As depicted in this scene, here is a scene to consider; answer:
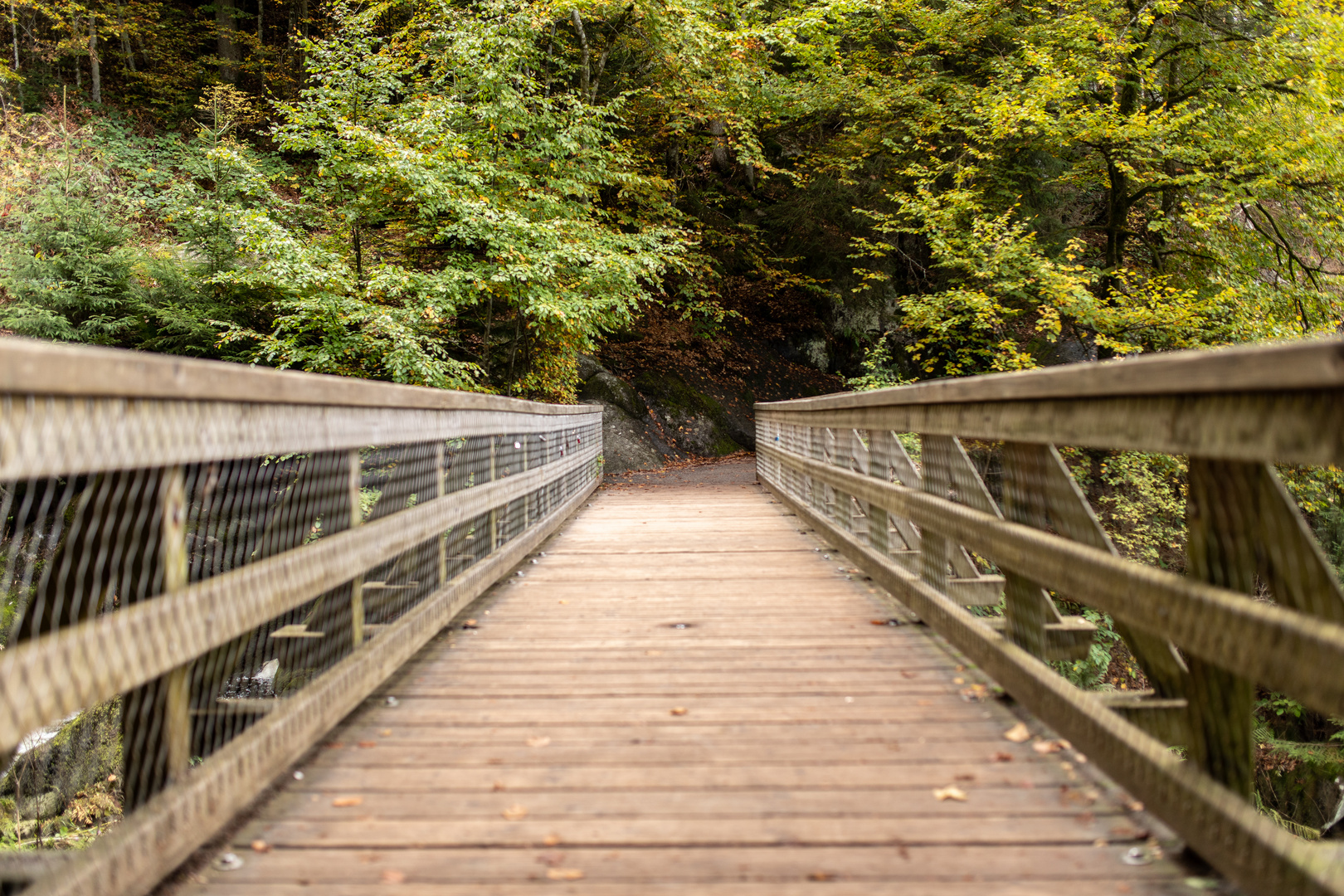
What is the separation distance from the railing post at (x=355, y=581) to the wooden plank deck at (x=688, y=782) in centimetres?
30

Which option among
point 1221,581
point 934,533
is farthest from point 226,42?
point 1221,581

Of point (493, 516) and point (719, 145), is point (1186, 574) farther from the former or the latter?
point (719, 145)

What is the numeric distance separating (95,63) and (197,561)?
2259 cm

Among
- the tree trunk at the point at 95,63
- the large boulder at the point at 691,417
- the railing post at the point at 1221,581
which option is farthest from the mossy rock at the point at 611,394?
the railing post at the point at 1221,581

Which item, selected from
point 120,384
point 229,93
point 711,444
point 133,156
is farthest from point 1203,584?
point 133,156

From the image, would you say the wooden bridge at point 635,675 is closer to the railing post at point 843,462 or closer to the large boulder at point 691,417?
the railing post at point 843,462

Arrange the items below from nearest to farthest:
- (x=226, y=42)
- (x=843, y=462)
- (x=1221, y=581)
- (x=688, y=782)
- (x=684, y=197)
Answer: (x=1221, y=581) < (x=688, y=782) < (x=843, y=462) < (x=684, y=197) < (x=226, y=42)

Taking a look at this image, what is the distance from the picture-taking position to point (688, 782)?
2.41 metres

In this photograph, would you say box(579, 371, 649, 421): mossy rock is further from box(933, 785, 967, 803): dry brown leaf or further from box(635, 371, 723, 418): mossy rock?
box(933, 785, 967, 803): dry brown leaf

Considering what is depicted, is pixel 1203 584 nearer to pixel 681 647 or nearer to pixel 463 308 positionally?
pixel 681 647

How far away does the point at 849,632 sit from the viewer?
158 inches

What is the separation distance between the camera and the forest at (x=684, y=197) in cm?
1054

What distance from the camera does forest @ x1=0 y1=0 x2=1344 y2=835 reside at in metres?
10.5

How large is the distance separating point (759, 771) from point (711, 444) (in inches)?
617
